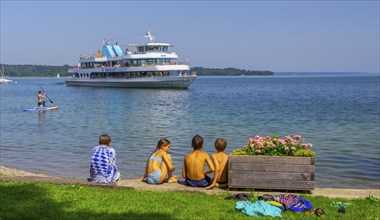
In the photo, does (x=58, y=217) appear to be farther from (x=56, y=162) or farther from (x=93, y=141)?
(x=93, y=141)

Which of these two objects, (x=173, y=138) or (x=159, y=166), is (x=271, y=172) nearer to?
(x=159, y=166)

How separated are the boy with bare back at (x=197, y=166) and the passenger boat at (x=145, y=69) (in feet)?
195

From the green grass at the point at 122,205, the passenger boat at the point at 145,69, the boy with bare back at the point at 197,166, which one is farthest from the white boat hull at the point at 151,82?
the green grass at the point at 122,205

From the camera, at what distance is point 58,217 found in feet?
19.4

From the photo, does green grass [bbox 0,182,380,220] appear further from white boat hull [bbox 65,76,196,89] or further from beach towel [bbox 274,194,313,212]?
white boat hull [bbox 65,76,196,89]

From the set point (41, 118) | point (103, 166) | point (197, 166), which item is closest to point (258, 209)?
point (197, 166)

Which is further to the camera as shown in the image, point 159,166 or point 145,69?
point 145,69

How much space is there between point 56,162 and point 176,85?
182 ft

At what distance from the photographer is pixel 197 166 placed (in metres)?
7.96

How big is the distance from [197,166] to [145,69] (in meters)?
61.7

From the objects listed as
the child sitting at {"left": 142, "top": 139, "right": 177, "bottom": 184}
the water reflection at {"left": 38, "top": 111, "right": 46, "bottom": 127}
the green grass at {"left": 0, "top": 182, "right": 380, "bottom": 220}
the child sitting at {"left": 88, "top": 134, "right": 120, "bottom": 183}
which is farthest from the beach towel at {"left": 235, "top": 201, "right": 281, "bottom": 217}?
the water reflection at {"left": 38, "top": 111, "right": 46, "bottom": 127}

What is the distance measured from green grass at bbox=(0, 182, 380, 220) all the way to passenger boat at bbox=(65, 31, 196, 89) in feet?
197

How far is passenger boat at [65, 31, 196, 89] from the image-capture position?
2680 inches

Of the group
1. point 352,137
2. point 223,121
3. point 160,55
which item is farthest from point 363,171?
point 160,55
